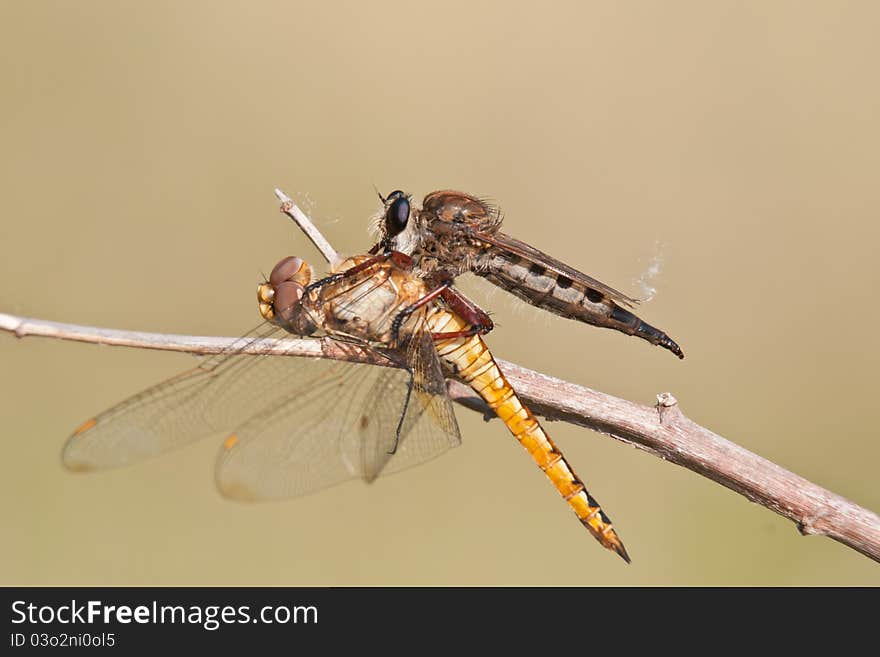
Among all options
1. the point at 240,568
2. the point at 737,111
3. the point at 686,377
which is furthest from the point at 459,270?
the point at 737,111

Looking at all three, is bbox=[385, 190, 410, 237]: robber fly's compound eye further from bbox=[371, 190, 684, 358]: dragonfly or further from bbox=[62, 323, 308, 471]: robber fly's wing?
bbox=[62, 323, 308, 471]: robber fly's wing

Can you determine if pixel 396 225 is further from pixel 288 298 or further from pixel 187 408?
pixel 187 408

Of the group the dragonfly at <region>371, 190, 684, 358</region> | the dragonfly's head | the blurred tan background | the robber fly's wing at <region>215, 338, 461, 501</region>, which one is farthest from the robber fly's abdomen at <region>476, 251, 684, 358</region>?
the blurred tan background

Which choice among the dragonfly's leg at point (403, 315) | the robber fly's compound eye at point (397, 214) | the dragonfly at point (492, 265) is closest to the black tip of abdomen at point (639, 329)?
the dragonfly at point (492, 265)

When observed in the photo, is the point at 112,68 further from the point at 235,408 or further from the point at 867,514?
the point at 867,514

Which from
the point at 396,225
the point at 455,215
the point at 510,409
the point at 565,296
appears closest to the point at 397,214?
the point at 396,225

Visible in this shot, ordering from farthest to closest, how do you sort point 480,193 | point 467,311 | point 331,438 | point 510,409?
point 480,193, point 331,438, point 467,311, point 510,409
